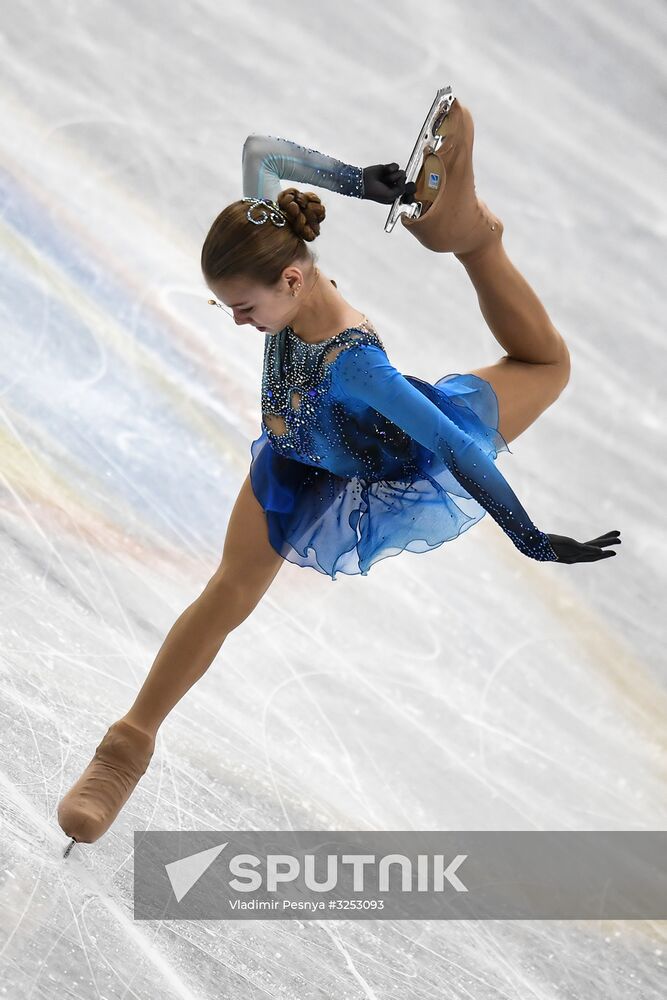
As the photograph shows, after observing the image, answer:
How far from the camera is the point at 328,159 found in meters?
1.83

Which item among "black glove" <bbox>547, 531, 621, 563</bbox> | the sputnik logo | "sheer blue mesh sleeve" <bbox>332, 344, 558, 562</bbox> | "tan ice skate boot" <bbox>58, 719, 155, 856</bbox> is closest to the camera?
"sheer blue mesh sleeve" <bbox>332, 344, 558, 562</bbox>

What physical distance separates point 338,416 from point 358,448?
0.08 metres

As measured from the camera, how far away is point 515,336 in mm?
2062

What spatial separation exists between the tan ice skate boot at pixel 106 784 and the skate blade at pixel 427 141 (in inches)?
37.8

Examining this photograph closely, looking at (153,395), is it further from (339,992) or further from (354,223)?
(339,992)

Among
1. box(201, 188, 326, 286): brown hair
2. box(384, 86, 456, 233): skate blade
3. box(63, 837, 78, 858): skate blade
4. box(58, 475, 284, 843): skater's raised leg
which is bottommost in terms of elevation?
box(63, 837, 78, 858): skate blade

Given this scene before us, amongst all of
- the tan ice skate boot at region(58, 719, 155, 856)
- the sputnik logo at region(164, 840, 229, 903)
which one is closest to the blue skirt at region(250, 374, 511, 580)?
the tan ice skate boot at region(58, 719, 155, 856)

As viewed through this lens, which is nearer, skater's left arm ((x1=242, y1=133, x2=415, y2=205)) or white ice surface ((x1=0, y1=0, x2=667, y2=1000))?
skater's left arm ((x1=242, y1=133, x2=415, y2=205))

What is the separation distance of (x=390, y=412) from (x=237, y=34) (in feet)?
8.46

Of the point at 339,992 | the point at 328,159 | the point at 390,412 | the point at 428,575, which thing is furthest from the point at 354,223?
the point at 339,992

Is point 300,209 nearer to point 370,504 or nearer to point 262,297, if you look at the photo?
point 262,297

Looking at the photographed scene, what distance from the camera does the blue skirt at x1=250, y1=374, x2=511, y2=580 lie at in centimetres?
191

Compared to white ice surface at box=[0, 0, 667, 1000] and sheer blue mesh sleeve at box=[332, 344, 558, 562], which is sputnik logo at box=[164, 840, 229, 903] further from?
sheer blue mesh sleeve at box=[332, 344, 558, 562]

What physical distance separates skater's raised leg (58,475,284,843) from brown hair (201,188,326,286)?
16.0 inches
